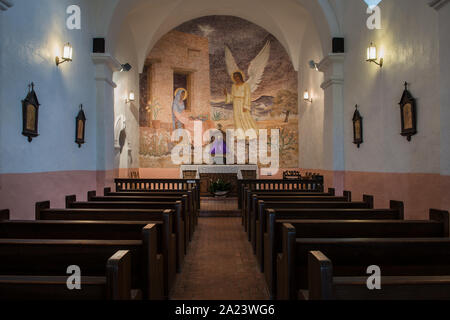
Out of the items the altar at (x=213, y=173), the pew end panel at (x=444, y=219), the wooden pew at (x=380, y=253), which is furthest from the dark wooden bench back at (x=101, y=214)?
the altar at (x=213, y=173)

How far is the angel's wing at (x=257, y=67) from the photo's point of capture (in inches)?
504

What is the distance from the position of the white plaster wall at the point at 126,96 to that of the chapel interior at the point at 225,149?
88mm

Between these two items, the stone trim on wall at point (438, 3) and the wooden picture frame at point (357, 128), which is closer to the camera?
the stone trim on wall at point (438, 3)

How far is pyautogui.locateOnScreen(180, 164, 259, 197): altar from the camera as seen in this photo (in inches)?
425

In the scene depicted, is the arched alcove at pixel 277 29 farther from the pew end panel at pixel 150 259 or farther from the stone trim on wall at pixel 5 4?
the pew end panel at pixel 150 259

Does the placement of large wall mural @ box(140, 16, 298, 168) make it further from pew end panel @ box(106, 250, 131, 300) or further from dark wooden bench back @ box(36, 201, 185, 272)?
pew end panel @ box(106, 250, 131, 300)

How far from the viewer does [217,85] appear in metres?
13.0

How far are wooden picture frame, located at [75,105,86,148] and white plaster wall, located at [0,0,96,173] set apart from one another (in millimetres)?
93

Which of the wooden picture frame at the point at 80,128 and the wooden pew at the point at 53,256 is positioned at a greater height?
A: the wooden picture frame at the point at 80,128

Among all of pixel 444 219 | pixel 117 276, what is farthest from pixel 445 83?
pixel 117 276

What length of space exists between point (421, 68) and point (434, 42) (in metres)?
0.40

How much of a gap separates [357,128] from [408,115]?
7.03ft

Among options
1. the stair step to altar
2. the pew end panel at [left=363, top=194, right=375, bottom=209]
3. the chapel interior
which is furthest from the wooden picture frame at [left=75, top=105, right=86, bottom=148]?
the pew end panel at [left=363, top=194, right=375, bottom=209]

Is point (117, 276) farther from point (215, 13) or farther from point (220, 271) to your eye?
point (215, 13)
